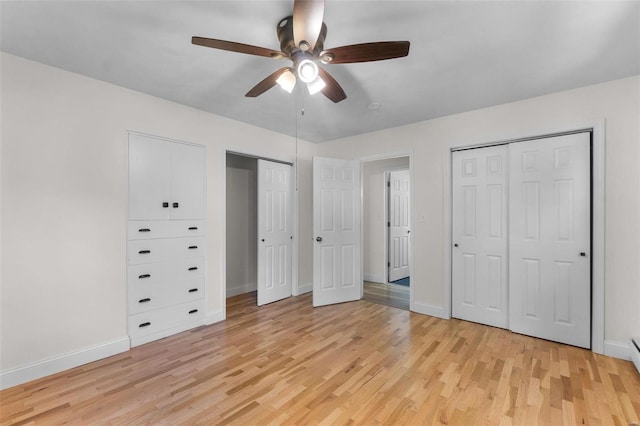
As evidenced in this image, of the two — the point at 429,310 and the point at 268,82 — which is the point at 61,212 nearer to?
the point at 268,82

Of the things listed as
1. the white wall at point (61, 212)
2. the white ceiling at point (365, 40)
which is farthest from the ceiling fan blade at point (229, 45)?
the white wall at point (61, 212)

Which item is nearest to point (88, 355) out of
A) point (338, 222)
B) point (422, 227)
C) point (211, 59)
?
point (211, 59)

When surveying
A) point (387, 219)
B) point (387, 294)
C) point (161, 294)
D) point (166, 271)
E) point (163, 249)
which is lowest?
point (387, 294)

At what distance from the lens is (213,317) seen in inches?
132

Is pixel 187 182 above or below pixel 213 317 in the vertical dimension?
above

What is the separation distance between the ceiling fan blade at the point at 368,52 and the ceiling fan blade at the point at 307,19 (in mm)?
174

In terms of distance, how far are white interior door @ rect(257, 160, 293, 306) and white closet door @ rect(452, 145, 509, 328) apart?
233 centimetres

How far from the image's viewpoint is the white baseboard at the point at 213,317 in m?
3.30

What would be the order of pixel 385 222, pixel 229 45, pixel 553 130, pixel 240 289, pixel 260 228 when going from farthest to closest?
pixel 385 222 < pixel 240 289 < pixel 260 228 < pixel 553 130 < pixel 229 45

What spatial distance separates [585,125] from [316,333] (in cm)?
332

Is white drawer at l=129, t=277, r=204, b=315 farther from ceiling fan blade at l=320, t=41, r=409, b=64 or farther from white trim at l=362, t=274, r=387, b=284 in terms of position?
white trim at l=362, t=274, r=387, b=284

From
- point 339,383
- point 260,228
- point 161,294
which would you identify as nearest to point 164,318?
point 161,294

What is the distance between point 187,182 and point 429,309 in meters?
3.28

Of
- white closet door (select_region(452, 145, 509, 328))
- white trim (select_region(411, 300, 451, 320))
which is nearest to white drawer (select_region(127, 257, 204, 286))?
white trim (select_region(411, 300, 451, 320))
